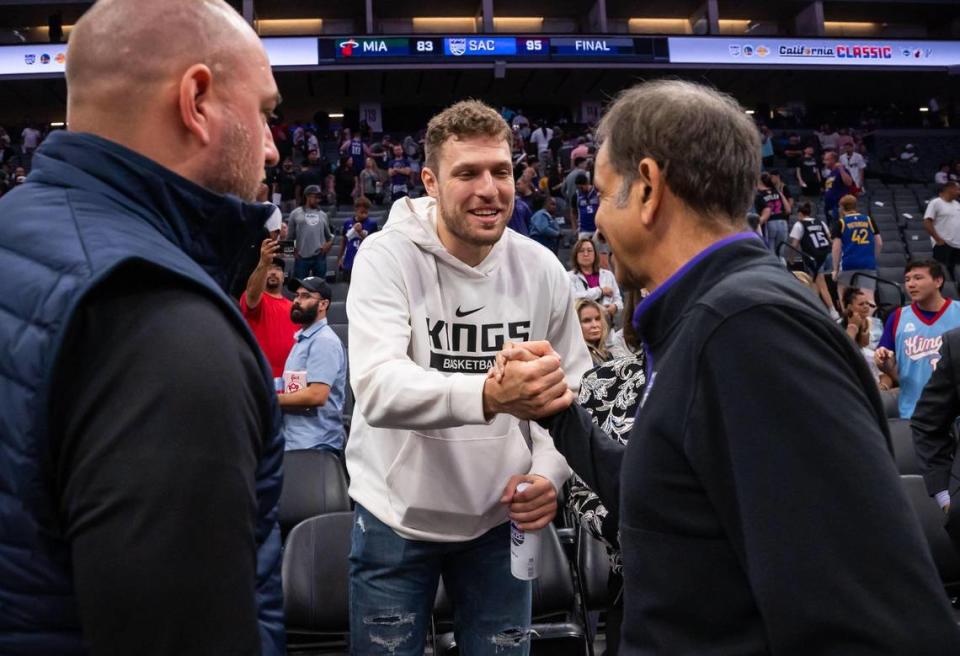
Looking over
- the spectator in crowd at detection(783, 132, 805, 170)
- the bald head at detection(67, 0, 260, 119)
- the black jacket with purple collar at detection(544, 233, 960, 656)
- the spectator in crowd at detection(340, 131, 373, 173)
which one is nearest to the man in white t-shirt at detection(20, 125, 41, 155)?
the spectator in crowd at detection(340, 131, 373, 173)

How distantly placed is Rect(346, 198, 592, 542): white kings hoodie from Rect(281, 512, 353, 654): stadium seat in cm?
114

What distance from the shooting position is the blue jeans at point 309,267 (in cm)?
955

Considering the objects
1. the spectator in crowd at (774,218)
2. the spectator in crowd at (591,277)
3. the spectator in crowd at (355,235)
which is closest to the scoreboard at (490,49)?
the spectator in crowd at (774,218)

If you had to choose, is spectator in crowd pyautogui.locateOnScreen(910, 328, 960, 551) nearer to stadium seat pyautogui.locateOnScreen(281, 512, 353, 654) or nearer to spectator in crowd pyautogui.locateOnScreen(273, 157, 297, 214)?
stadium seat pyautogui.locateOnScreen(281, 512, 353, 654)

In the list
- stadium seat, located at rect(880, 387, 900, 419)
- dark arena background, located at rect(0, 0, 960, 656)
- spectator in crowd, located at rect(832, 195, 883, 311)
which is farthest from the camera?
dark arena background, located at rect(0, 0, 960, 656)

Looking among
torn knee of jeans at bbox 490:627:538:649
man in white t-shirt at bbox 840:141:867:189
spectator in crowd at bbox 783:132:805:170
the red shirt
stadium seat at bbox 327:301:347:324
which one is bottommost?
torn knee of jeans at bbox 490:627:538:649

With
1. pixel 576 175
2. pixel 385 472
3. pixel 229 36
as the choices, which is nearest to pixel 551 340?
pixel 385 472

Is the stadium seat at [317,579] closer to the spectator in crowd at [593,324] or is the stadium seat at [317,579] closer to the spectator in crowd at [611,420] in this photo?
the spectator in crowd at [611,420]

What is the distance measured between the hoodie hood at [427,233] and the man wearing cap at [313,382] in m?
2.34

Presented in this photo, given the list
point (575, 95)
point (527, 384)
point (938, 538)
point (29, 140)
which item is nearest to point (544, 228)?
point (938, 538)

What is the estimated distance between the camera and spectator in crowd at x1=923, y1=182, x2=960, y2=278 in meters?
9.98

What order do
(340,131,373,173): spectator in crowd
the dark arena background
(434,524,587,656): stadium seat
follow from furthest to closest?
(340,131,373,173): spectator in crowd → the dark arena background → (434,524,587,656): stadium seat

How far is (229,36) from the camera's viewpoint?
1.06 m

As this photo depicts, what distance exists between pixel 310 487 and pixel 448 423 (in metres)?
2.15
